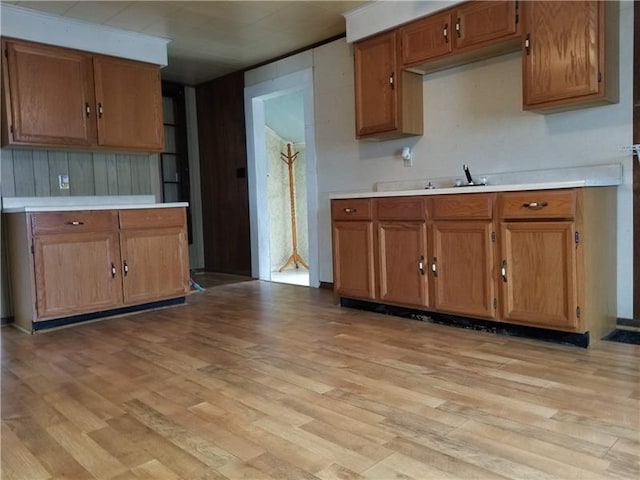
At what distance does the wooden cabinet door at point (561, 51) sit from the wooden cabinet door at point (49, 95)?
11.0 feet

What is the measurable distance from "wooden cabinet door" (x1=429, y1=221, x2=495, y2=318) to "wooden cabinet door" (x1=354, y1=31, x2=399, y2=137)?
1086 millimetres

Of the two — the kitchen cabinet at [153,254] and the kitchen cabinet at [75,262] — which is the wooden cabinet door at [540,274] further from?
the kitchen cabinet at [75,262]

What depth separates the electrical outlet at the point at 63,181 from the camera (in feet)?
13.9

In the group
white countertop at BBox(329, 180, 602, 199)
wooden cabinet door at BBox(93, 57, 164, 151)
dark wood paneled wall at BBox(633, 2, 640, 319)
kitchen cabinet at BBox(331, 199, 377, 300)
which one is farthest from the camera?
wooden cabinet door at BBox(93, 57, 164, 151)

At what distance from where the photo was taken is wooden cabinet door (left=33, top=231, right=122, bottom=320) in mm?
3426

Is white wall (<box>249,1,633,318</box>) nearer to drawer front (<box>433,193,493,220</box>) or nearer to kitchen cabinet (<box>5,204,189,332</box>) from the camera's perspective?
drawer front (<box>433,193,493,220</box>)

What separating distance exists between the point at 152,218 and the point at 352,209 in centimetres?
162

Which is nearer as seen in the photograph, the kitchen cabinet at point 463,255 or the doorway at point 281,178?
the kitchen cabinet at point 463,255

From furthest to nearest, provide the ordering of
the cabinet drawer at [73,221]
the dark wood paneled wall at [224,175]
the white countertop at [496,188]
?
the dark wood paneled wall at [224,175], the cabinet drawer at [73,221], the white countertop at [496,188]

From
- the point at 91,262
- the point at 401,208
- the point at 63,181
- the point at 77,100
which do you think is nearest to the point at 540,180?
the point at 401,208

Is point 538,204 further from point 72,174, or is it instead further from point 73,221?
point 72,174

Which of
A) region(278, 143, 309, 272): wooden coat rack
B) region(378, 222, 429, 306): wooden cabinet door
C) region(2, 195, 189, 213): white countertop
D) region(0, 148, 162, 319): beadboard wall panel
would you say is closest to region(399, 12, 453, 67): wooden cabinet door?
region(378, 222, 429, 306): wooden cabinet door

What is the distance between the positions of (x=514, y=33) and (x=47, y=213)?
3.29 m

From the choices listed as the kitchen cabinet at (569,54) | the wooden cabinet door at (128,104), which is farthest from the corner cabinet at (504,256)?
the wooden cabinet door at (128,104)
